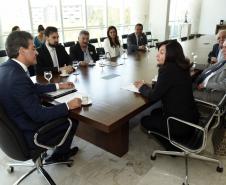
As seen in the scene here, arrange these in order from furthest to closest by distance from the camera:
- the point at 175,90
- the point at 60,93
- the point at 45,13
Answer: the point at 45,13 → the point at 60,93 → the point at 175,90

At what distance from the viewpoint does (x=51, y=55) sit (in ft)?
9.84

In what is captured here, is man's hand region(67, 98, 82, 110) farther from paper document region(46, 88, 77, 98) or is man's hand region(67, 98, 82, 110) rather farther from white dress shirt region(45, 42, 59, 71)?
white dress shirt region(45, 42, 59, 71)

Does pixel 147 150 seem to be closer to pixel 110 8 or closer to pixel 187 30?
pixel 110 8

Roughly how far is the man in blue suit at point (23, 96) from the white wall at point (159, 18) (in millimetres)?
7305

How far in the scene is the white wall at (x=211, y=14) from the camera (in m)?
9.52

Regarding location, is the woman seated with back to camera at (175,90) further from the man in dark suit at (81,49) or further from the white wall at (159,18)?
the white wall at (159,18)

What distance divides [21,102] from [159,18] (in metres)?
7.74

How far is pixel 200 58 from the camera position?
368 centimetres

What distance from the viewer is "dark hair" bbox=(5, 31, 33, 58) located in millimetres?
1597

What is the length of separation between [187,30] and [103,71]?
8.00m

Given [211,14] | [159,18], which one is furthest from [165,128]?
[211,14]

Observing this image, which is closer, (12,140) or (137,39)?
(12,140)

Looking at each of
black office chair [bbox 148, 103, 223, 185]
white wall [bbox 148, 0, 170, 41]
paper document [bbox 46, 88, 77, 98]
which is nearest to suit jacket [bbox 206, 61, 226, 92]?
black office chair [bbox 148, 103, 223, 185]

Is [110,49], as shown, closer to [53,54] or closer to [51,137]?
[53,54]
